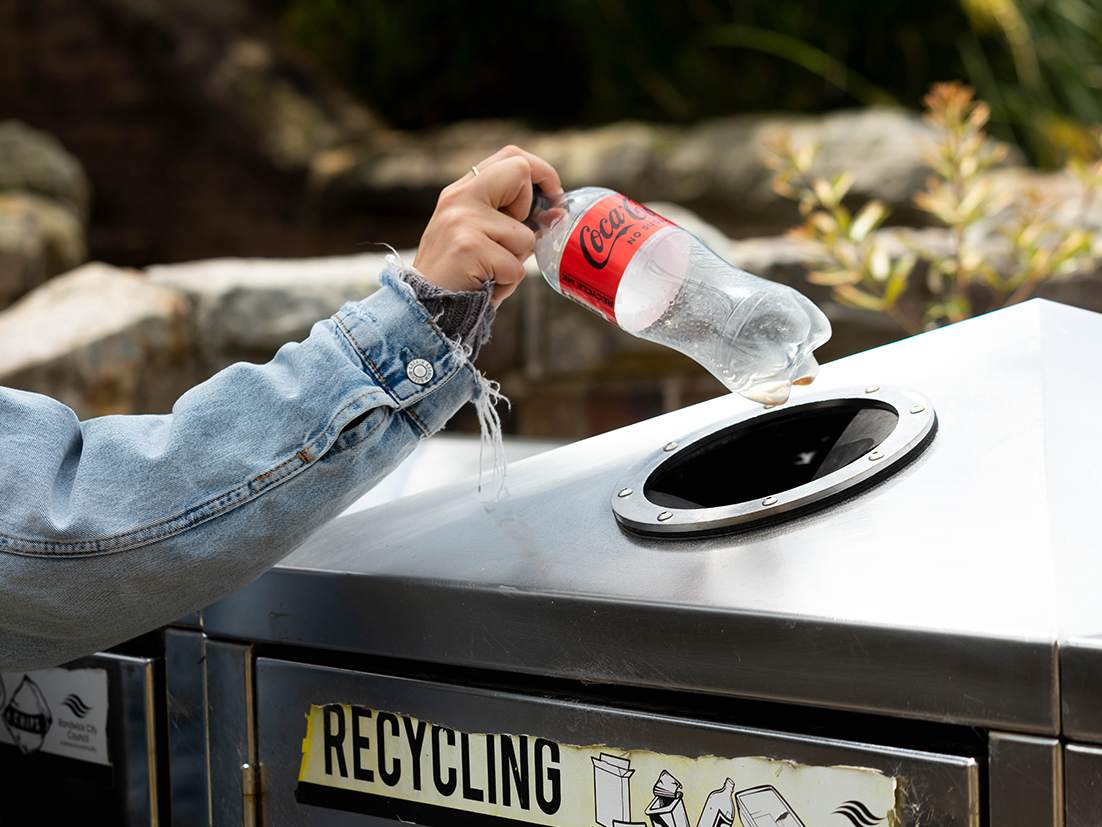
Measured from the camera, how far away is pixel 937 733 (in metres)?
0.51

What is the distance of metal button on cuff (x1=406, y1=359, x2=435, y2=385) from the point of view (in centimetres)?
63

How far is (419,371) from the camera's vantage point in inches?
25.0

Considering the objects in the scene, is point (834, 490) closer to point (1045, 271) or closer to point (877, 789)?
point (877, 789)

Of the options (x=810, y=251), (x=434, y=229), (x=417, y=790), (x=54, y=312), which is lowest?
(x=417, y=790)

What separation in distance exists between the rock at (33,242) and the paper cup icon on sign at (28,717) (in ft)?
9.77

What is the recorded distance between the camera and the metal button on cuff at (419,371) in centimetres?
63

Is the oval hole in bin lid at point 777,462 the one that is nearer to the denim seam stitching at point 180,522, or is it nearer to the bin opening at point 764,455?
the bin opening at point 764,455

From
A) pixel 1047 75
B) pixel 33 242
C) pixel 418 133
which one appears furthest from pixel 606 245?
pixel 418 133

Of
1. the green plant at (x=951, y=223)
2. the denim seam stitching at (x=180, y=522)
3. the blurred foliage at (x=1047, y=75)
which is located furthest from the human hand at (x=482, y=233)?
the blurred foliage at (x=1047, y=75)

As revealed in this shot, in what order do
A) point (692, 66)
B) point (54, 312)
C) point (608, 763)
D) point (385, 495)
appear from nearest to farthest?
1. point (608, 763)
2. point (385, 495)
3. point (54, 312)
4. point (692, 66)

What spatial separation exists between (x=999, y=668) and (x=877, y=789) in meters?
0.09

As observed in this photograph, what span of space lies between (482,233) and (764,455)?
0.96 feet

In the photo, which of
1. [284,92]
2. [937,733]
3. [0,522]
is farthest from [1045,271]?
[284,92]

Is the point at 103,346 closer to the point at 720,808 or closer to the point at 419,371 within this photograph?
the point at 419,371
